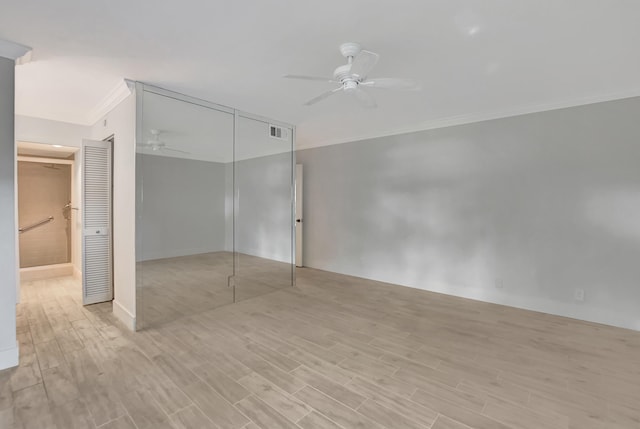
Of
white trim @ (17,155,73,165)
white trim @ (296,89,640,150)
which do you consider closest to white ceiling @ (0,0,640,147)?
white trim @ (296,89,640,150)

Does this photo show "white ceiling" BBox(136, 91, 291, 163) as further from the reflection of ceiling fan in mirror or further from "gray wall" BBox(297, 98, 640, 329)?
"gray wall" BBox(297, 98, 640, 329)

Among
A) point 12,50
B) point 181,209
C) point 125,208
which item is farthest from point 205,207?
point 12,50

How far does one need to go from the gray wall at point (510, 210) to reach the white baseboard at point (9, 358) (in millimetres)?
4354

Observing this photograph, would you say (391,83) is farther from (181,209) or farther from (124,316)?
(124,316)

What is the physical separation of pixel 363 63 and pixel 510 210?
9.88ft

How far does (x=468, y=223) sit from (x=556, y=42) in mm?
2479

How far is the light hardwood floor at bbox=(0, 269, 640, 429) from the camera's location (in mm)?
1850

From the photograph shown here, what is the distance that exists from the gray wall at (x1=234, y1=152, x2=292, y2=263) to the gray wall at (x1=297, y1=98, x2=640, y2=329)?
1.25m

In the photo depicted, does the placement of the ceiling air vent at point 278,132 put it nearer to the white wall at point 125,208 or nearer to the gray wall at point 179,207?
the gray wall at point 179,207

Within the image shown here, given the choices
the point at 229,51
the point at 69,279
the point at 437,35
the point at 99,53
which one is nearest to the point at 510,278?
the point at 437,35

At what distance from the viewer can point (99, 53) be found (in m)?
2.47

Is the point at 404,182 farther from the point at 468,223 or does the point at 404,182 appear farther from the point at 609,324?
the point at 609,324

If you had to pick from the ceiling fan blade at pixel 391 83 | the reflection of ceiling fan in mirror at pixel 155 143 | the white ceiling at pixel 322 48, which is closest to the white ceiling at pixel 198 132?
the reflection of ceiling fan in mirror at pixel 155 143

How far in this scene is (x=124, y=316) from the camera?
3.24m
